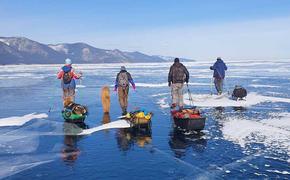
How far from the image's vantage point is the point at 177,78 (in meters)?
16.9

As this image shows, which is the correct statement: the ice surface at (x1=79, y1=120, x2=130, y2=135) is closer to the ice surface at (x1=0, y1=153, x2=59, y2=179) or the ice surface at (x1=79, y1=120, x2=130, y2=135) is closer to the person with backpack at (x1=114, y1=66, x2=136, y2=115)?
the person with backpack at (x1=114, y1=66, x2=136, y2=115)

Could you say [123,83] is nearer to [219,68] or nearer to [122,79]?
[122,79]

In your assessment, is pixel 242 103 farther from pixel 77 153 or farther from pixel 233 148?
pixel 77 153

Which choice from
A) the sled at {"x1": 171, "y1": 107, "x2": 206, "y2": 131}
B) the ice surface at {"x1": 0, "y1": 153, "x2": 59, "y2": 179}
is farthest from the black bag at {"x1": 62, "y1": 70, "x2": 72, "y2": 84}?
the ice surface at {"x1": 0, "y1": 153, "x2": 59, "y2": 179}

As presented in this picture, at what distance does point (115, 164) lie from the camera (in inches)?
372

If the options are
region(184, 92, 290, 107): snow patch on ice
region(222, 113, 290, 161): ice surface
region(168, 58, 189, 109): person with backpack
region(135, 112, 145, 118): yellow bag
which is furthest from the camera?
region(184, 92, 290, 107): snow patch on ice

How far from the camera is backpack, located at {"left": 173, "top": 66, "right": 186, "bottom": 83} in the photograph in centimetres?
1670

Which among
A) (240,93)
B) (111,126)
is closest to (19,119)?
(111,126)

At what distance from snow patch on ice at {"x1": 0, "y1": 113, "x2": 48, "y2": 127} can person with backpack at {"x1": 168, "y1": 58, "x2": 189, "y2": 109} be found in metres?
5.56

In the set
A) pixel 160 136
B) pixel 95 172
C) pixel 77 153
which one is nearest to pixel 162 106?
pixel 160 136

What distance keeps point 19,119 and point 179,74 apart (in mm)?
6861

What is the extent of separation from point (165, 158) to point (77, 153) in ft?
7.83

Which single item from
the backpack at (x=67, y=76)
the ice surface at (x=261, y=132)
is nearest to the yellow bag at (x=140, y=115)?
the ice surface at (x=261, y=132)

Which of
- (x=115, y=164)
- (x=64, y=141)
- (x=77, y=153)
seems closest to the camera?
(x=115, y=164)
